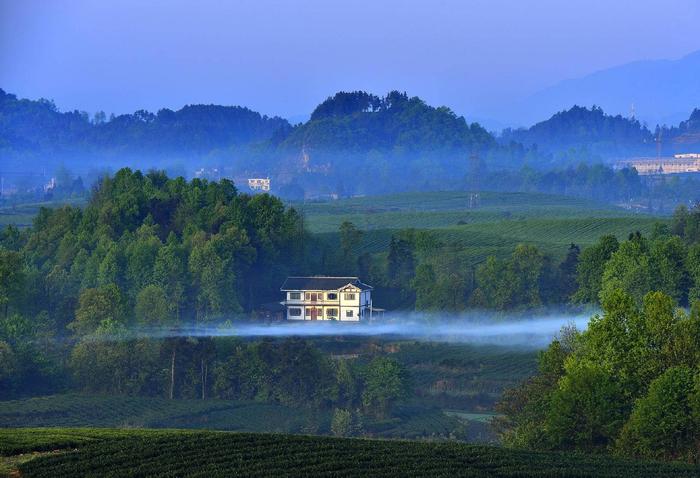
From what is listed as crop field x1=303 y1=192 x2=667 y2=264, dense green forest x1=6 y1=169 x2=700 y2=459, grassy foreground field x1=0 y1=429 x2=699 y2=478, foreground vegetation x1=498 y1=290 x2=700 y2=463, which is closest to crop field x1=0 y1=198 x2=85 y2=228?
crop field x1=303 y1=192 x2=667 y2=264

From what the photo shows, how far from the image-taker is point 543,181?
145 metres

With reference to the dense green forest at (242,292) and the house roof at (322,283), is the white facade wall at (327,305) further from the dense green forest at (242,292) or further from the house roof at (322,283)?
the dense green forest at (242,292)

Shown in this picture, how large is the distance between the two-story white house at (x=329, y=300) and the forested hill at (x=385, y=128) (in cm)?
12605

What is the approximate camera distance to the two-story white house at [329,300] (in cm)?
5406

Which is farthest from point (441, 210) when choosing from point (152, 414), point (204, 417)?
point (152, 414)

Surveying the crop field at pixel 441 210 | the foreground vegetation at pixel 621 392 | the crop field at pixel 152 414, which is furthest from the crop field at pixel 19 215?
the foreground vegetation at pixel 621 392

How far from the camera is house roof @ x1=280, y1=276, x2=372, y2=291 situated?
54.4 m

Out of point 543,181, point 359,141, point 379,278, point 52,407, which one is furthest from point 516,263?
point 359,141

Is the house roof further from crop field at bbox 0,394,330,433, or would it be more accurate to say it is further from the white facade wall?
crop field at bbox 0,394,330,433

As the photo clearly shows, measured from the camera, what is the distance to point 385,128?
19175cm

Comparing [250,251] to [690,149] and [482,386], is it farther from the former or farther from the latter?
[690,149]

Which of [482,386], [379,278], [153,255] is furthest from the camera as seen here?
[379,278]

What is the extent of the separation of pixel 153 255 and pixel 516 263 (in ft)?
43.9

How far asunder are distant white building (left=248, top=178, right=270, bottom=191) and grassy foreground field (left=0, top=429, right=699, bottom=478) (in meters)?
130
